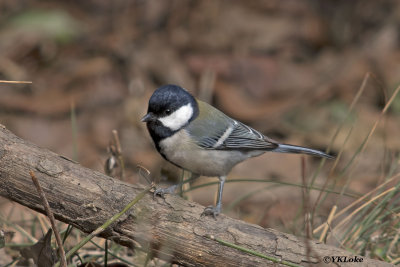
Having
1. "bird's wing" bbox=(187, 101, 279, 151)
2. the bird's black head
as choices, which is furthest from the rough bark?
"bird's wing" bbox=(187, 101, 279, 151)

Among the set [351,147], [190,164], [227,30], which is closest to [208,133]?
[190,164]

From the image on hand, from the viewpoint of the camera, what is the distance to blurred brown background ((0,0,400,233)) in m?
5.30

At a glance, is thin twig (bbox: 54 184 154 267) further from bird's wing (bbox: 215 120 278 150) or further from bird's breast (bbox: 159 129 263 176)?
bird's wing (bbox: 215 120 278 150)

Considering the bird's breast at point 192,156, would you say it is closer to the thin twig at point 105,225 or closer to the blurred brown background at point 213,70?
the thin twig at point 105,225

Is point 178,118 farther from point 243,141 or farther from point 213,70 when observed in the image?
point 213,70

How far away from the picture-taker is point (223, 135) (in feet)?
11.3

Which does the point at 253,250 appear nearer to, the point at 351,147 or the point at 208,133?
the point at 208,133

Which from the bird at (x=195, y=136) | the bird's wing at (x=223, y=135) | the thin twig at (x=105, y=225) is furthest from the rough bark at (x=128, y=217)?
the bird's wing at (x=223, y=135)

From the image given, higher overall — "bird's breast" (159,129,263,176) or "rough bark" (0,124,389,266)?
"bird's breast" (159,129,263,176)

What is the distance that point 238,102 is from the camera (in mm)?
5762

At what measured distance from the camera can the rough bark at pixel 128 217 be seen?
2193 millimetres

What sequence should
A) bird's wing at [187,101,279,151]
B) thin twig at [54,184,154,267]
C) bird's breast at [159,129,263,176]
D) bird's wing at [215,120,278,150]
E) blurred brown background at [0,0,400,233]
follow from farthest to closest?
1. blurred brown background at [0,0,400,233]
2. bird's wing at [215,120,278,150]
3. bird's wing at [187,101,279,151]
4. bird's breast at [159,129,263,176]
5. thin twig at [54,184,154,267]

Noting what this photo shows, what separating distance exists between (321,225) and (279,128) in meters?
2.44

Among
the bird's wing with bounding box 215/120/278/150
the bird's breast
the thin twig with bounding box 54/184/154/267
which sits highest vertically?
the bird's wing with bounding box 215/120/278/150
